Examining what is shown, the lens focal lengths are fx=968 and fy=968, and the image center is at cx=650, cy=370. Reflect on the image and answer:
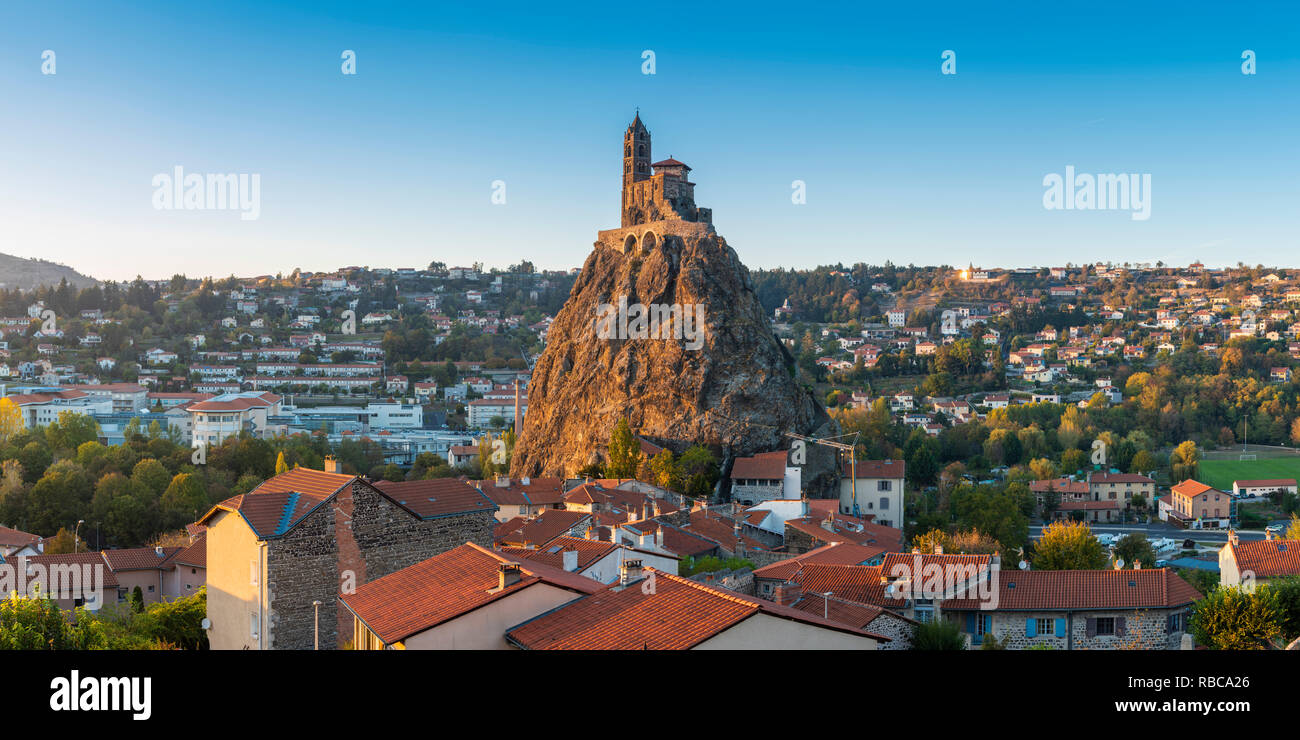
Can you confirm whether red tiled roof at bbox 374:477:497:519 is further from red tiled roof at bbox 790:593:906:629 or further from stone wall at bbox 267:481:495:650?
red tiled roof at bbox 790:593:906:629

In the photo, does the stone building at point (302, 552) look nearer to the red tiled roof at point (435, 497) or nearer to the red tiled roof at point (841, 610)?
the red tiled roof at point (435, 497)

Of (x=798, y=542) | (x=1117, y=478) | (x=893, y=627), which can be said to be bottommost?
(x=1117, y=478)

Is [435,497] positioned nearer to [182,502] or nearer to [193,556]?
[193,556]

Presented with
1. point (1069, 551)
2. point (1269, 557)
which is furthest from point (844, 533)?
point (1269, 557)

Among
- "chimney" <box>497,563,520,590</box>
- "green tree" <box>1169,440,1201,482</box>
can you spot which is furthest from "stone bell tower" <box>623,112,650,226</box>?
"chimney" <box>497,563,520,590</box>
